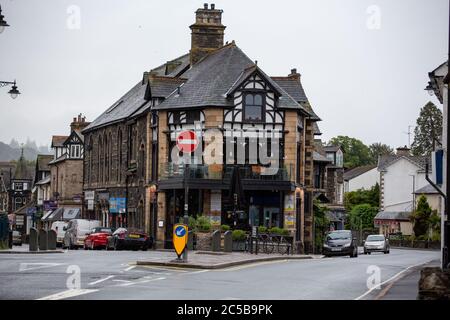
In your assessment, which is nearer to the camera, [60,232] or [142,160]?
[142,160]

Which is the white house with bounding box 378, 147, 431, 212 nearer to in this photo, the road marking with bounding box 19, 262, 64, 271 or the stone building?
the stone building

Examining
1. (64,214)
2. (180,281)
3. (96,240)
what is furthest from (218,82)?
(180,281)

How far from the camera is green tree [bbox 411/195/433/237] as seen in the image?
84688 mm

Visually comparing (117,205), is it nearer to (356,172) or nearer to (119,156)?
(119,156)

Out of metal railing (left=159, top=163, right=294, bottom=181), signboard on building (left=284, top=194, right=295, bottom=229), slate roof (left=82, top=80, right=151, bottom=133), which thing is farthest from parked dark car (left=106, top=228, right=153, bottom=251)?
slate roof (left=82, top=80, right=151, bottom=133)

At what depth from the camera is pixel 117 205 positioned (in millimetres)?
69688

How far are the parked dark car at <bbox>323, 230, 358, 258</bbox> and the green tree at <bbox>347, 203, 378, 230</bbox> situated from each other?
63605 mm

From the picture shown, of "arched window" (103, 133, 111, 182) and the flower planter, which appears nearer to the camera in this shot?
the flower planter

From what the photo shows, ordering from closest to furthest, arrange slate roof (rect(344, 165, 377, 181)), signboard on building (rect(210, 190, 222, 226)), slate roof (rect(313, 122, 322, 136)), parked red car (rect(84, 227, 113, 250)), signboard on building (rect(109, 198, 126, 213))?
parked red car (rect(84, 227, 113, 250))
signboard on building (rect(210, 190, 222, 226))
signboard on building (rect(109, 198, 126, 213))
slate roof (rect(313, 122, 322, 136))
slate roof (rect(344, 165, 377, 181))

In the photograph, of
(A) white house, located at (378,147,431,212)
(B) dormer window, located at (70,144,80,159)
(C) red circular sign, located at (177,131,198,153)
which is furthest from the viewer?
(A) white house, located at (378,147,431,212)

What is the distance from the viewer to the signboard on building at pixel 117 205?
6825 cm

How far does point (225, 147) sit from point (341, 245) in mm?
9687
